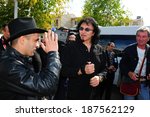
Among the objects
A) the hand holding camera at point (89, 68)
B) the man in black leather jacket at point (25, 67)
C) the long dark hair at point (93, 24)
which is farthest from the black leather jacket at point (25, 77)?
the long dark hair at point (93, 24)

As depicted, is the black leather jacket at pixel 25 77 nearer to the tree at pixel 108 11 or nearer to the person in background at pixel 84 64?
the person in background at pixel 84 64

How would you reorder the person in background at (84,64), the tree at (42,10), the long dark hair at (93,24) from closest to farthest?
the person in background at (84,64), the long dark hair at (93,24), the tree at (42,10)

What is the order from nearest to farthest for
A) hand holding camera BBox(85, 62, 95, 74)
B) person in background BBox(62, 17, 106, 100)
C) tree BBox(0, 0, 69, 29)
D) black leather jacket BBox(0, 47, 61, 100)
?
black leather jacket BBox(0, 47, 61, 100)
hand holding camera BBox(85, 62, 95, 74)
person in background BBox(62, 17, 106, 100)
tree BBox(0, 0, 69, 29)

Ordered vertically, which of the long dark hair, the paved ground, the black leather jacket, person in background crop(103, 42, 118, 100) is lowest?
the paved ground

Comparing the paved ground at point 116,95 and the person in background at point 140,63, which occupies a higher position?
the person in background at point 140,63

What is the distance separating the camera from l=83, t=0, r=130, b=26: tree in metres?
38.4

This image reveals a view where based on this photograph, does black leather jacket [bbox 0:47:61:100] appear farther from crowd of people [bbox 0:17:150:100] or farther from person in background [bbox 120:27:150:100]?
person in background [bbox 120:27:150:100]

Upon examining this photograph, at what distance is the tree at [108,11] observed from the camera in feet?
126

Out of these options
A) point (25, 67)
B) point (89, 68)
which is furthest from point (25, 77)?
point (89, 68)

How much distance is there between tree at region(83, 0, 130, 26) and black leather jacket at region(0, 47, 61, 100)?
117 feet

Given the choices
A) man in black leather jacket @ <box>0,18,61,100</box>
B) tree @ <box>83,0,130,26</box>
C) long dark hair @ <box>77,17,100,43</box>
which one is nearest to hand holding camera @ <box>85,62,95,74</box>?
long dark hair @ <box>77,17,100,43</box>

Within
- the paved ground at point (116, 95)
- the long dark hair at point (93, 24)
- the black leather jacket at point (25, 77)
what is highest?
the long dark hair at point (93, 24)

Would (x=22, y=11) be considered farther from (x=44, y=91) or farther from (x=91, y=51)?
(x=44, y=91)

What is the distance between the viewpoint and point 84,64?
438 centimetres
